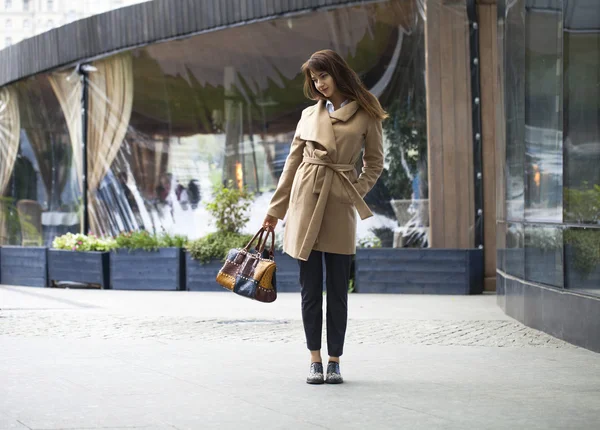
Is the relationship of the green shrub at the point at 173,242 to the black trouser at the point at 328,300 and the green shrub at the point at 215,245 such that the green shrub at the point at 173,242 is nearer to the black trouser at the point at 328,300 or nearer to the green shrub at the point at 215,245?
the green shrub at the point at 215,245

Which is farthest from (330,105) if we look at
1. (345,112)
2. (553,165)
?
(553,165)

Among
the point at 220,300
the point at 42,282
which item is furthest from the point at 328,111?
the point at 42,282

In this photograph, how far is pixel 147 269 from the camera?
15.0 meters

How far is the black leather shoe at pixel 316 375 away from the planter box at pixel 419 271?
713cm

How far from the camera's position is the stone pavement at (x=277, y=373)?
16.3 ft

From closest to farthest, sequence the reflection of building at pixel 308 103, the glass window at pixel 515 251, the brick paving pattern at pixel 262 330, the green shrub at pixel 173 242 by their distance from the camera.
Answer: the brick paving pattern at pixel 262 330 → the reflection of building at pixel 308 103 → the glass window at pixel 515 251 → the green shrub at pixel 173 242

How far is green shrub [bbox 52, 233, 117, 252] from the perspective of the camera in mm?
15578

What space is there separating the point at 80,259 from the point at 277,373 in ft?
31.8

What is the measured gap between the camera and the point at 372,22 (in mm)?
13617

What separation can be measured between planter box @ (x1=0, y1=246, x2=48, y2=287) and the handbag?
10641 millimetres

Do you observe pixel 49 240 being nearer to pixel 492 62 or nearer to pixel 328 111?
pixel 492 62

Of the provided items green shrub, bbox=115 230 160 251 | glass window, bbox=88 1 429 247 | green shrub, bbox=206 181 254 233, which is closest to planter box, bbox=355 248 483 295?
glass window, bbox=88 1 429 247

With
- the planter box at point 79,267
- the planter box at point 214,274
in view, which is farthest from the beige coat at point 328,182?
the planter box at point 79,267

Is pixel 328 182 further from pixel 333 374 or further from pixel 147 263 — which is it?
pixel 147 263
